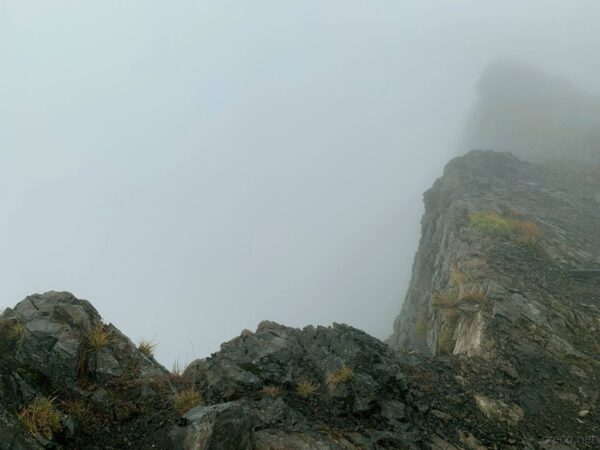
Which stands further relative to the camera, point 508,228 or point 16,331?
point 508,228

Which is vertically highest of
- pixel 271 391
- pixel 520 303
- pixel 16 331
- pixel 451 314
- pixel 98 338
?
pixel 520 303

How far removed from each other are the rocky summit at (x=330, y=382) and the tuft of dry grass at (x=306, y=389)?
0.02m

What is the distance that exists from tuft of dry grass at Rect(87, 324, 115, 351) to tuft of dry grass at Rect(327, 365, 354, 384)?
5.22 metres

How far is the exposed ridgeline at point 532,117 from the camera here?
133ft

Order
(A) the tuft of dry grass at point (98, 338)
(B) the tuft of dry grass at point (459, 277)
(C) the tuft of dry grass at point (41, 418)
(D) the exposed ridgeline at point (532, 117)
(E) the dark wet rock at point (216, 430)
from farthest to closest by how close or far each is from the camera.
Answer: (D) the exposed ridgeline at point (532, 117) → (B) the tuft of dry grass at point (459, 277) → (A) the tuft of dry grass at point (98, 338) → (E) the dark wet rock at point (216, 430) → (C) the tuft of dry grass at point (41, 418)

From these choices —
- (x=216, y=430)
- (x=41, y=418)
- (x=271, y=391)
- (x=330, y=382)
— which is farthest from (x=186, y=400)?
(x=330, y=382)

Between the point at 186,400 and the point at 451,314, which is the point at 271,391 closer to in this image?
the point at 186,400

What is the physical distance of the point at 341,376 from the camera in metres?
8.90

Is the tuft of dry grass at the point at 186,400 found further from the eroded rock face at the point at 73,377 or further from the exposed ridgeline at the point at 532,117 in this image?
the exposed ridgeline at the point at 532,117

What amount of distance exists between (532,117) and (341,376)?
174 ft

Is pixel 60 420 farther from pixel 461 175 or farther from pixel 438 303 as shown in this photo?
pixel 461 175

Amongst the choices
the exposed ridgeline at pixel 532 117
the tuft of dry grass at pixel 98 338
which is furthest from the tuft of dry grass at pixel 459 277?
the exposed ridgeline at pixel 532 117

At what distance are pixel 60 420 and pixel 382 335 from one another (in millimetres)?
44943

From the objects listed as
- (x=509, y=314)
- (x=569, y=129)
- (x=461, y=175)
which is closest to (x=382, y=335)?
(x=461, y=175)
